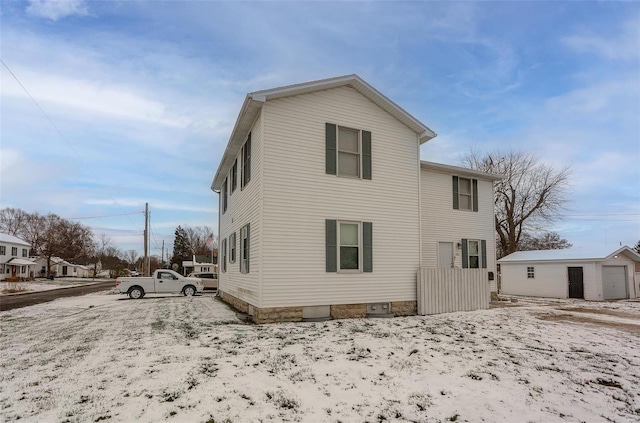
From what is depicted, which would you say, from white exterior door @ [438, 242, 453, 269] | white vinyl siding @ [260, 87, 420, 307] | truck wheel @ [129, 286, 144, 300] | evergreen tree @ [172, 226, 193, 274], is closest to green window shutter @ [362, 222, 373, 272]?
white vinyl siding @ [260, 87, 420, 307]

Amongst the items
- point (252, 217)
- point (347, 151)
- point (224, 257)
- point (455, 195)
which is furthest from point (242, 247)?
point (455, 195)

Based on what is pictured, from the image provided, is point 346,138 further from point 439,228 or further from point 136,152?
point 136,152

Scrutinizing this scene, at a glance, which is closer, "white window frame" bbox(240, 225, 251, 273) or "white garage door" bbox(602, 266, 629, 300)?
"white window frame" bbox(240, 225, 251, 273)

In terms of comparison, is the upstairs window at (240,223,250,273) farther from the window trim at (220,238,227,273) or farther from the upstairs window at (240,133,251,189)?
the window trim at (220,238,227,273)

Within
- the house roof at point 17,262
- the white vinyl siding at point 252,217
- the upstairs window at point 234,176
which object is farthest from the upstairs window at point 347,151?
the house roof at point 17,262

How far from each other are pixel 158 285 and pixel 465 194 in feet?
51.5

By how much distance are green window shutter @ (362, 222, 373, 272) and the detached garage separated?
1538 centimetres

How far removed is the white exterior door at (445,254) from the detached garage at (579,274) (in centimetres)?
950

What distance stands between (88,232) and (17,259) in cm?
1780

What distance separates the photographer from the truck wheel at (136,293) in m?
19.2

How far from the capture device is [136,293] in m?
19.4

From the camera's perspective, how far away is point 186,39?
37.5 ft

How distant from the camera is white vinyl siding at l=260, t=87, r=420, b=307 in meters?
9.69

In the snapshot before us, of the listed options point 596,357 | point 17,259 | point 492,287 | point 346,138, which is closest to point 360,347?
point 596,357
